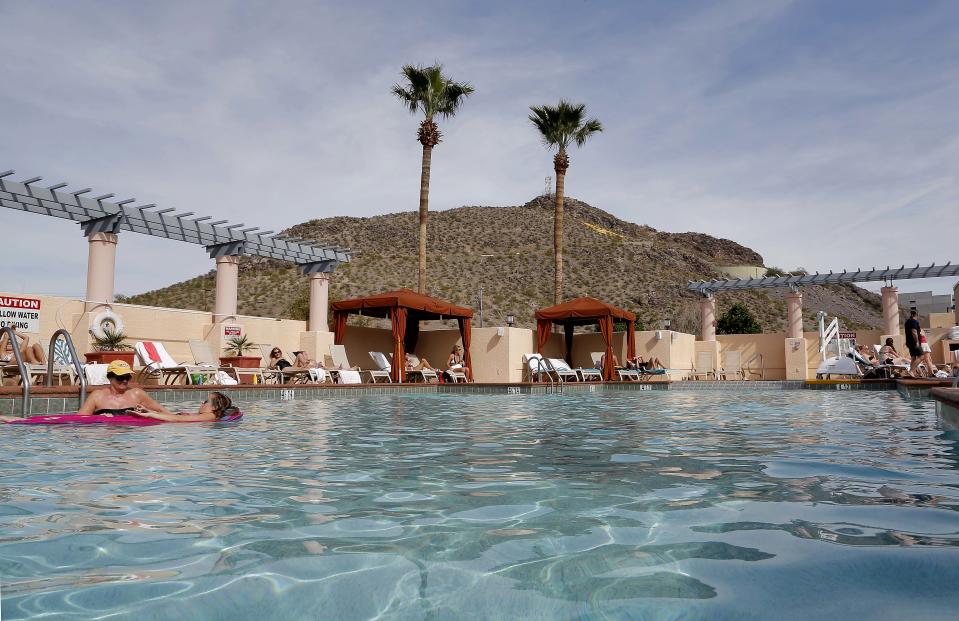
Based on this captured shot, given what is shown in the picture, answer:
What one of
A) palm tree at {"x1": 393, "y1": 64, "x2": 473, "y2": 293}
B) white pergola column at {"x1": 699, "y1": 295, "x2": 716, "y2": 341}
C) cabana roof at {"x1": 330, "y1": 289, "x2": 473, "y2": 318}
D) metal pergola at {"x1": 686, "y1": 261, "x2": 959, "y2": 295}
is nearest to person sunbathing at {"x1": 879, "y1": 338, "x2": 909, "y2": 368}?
metal pergola at {"x1": 686, "y1": 261, "x2": 959, "y2": 295}

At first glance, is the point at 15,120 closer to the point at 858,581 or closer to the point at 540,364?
the point at 540,364

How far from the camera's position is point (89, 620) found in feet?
5.19

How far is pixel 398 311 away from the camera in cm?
1532

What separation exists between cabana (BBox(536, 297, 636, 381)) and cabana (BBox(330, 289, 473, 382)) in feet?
6.84

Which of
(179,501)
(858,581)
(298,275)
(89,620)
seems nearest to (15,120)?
(179,501)

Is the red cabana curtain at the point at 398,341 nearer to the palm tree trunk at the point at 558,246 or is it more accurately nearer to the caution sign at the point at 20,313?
the palm tree trunk at the point at 558,246

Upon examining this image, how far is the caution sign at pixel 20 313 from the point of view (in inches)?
446

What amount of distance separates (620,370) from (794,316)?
754cm

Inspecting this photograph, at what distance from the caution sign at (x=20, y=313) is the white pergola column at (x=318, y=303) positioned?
22.9 feet

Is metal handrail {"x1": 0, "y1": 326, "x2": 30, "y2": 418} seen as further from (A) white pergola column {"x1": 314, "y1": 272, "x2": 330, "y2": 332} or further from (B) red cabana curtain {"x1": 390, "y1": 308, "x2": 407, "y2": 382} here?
(A) white pergola column {"x1": 314, "y1": 272, "x2": 330, "y2": 332}

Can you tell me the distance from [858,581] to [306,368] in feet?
39.4

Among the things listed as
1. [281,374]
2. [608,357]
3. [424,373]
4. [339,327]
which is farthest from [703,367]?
[281,374]

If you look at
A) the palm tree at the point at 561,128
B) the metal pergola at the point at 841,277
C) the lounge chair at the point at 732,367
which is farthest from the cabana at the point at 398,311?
the metal pergola at the point at 841,277

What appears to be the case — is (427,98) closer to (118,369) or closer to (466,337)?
(466,337)
